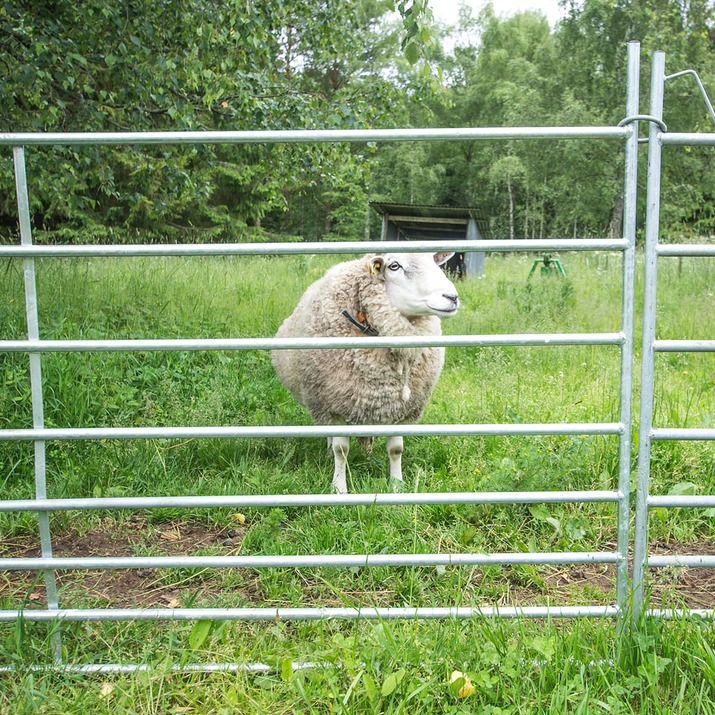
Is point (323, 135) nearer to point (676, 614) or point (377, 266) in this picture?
point (676, 614)

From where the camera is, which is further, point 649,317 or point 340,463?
point 340,463

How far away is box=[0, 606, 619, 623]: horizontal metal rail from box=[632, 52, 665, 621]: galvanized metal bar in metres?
0.18

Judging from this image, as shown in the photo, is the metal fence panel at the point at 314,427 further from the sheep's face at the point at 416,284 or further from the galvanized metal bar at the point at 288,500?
the sheep's face at the point at 416,284

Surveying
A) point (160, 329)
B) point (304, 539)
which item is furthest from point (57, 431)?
point (160, 329)

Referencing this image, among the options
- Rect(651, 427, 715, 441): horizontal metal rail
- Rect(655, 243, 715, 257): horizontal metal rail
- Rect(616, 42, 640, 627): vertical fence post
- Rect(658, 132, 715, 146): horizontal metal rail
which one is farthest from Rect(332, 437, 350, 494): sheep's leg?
Rect(658, 132, 715, 146): horizontal metal rail

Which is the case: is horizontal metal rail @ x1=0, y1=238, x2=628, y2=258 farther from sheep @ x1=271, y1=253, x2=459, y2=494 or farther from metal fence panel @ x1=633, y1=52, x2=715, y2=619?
sheep @ x1=271, y1=253, x2=459, y2=494

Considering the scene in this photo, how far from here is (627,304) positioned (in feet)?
7.14

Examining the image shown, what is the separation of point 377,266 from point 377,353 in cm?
48

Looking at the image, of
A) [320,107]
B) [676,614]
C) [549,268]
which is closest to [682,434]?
[676,614]

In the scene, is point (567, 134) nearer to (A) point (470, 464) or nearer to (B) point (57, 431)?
(B) point (57, 431)

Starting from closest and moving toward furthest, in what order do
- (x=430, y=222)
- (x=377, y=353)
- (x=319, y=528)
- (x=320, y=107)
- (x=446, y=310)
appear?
(x=319, y=528) → (x=446, y=310) → (x=377, y=353) → (x=320, y=107) → (x=430, y=222)

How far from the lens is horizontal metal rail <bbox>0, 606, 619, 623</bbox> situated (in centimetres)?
228

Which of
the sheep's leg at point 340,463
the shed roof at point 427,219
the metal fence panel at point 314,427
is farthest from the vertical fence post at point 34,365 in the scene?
the shed roof at point 427,219

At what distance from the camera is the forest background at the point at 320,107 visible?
5355 millimetres
